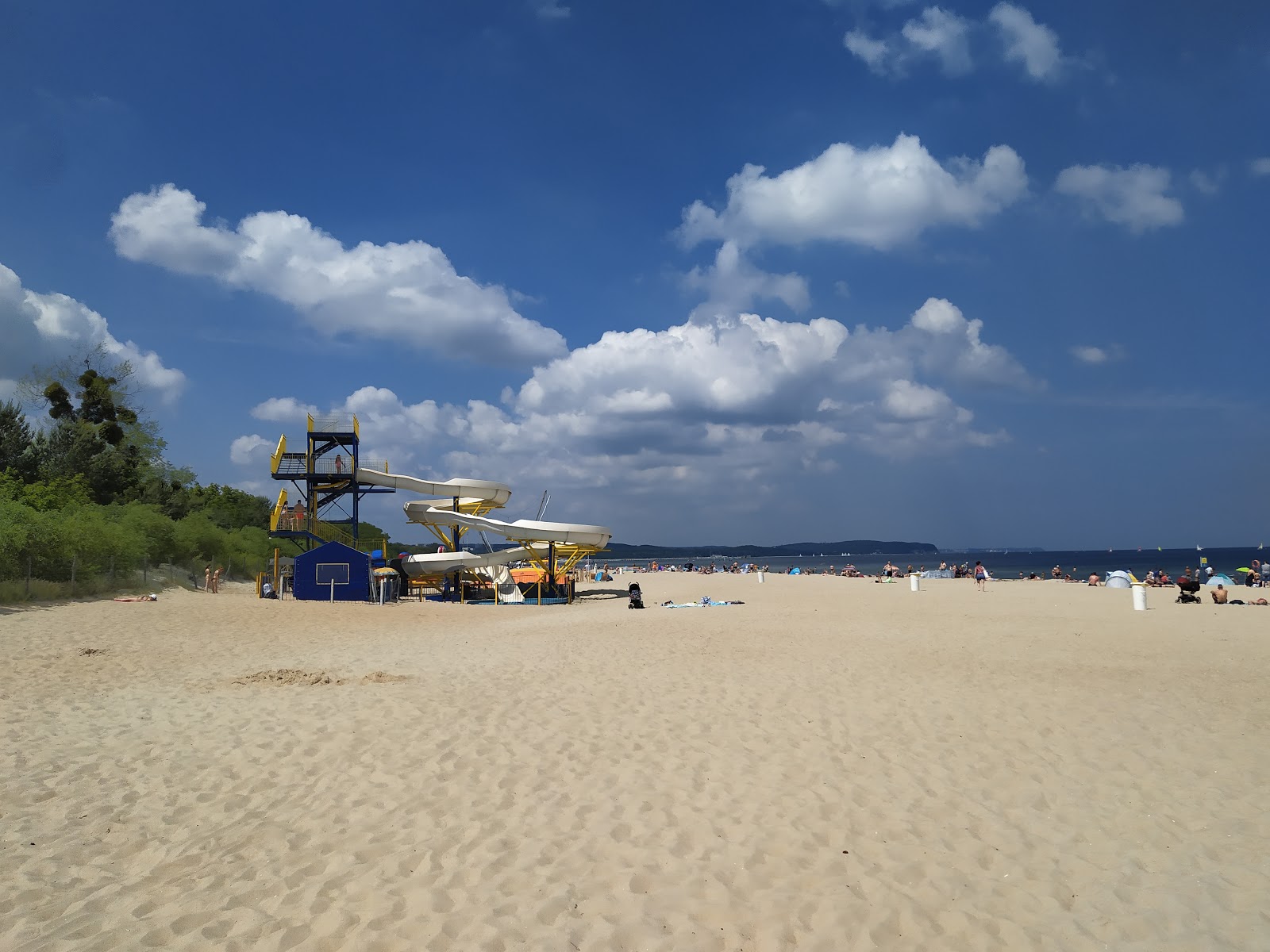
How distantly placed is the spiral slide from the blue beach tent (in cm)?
293

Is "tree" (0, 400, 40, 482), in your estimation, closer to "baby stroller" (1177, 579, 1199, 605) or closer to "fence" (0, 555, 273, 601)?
"fence" (0, 555, 273, 601)

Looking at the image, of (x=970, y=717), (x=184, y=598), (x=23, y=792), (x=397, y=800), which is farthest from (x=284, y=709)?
(x=184, y=598)

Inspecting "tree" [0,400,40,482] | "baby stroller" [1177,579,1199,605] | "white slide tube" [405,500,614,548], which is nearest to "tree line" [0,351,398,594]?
"tree" [0,400,40,482]

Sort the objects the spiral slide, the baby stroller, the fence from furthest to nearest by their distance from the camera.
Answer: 1. the spiral slide
2. the baby stroller
3. the fence

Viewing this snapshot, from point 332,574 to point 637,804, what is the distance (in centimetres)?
2555

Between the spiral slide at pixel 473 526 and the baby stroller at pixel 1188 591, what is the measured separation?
21.2 meters

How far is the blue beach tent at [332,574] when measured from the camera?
28781 mm

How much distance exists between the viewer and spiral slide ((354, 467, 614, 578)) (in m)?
30.9

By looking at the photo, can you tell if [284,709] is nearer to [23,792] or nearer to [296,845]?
[23,792]

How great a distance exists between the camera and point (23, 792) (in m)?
6.26

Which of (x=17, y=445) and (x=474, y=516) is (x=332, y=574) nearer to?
(x=474, y=516)

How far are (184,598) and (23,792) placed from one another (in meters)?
21.1

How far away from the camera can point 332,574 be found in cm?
2891

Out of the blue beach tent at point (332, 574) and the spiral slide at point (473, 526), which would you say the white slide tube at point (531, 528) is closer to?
the spiral slide at point (473, 526)
